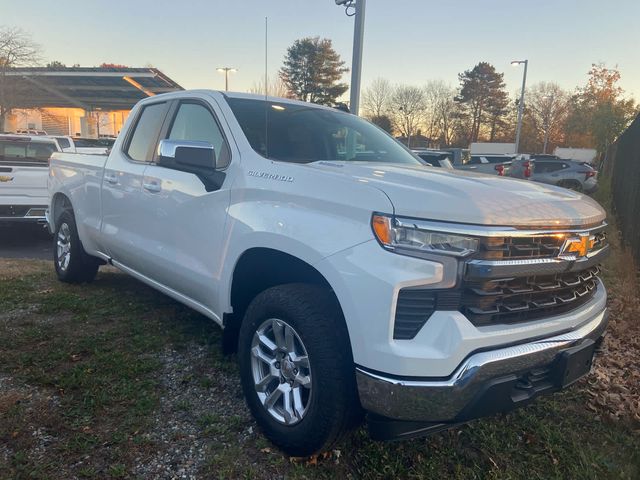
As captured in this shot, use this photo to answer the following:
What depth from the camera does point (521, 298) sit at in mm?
2178

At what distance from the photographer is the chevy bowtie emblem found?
7.47 ft

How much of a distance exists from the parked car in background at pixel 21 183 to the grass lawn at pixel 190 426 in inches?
160

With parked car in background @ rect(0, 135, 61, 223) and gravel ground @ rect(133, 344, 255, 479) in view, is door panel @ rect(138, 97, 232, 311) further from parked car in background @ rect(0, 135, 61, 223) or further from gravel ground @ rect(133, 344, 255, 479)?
parked car in background @ rect(0, 135, 61, 223)

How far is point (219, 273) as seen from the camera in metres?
2.96

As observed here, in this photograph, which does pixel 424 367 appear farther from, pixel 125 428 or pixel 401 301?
pixel 125 428

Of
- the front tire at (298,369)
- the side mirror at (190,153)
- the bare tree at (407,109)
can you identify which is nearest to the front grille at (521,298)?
the front tire at (298,369)

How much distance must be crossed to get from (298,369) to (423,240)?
3.08 feet

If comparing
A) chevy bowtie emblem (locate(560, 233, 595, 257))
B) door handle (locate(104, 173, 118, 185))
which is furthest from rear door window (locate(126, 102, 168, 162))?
chevy bowtie emblem (locate(560, 233, 595, 257))

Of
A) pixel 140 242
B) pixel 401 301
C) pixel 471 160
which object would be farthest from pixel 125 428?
pixel 471 160

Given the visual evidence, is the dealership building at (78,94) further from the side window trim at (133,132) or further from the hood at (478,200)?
the hood at (478,200)

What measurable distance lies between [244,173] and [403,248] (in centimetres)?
124

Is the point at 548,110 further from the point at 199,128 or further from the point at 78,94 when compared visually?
the point at 199,128

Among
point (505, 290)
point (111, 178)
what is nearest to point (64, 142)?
point (111, 178)

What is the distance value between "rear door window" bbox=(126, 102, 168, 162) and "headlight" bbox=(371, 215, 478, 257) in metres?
2.54
